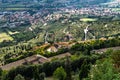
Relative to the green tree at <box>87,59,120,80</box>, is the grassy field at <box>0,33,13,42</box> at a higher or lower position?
lower

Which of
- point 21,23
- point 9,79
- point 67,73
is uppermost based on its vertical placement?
point 67,73

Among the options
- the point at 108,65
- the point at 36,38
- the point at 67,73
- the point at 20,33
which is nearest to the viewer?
the point at 108,65

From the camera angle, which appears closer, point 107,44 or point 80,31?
point 107,44

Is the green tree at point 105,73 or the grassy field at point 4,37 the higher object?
the green tree at point 105,73

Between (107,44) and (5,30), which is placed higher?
(107,44)

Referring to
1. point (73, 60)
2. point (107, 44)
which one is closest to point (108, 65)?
point (73, 60)

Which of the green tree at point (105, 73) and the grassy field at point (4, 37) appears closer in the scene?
the green tree at point (105, 73)

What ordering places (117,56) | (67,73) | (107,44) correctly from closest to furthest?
1. (117,56)
2. (67,73)
3. (107,44)

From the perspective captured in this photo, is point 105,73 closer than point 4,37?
Yes

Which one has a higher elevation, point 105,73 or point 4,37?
point 105,73

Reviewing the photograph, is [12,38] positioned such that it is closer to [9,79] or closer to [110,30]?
[110,30]

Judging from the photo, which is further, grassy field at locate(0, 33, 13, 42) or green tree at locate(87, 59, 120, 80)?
grassy field at locate(0, 33, 13, 42)
